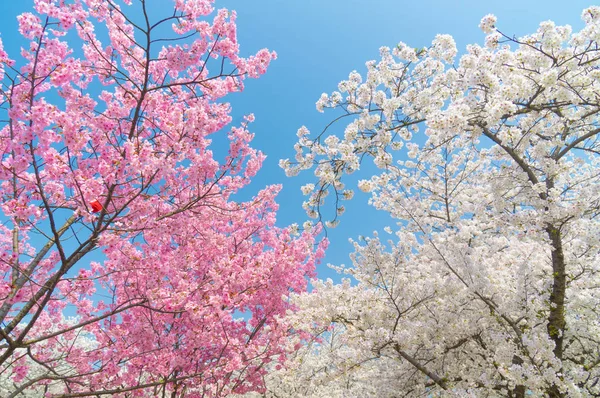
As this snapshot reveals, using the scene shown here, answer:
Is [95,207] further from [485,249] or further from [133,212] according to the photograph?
[485,249]

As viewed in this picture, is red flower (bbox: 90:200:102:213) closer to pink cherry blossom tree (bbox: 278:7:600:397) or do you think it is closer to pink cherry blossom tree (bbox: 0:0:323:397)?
pink cherry blossom tree (bbox: 0:0:323:397)

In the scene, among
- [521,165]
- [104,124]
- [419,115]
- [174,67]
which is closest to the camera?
[104,124]

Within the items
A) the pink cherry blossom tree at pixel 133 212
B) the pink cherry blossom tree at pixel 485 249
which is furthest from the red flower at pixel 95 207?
the pink cherry blossom tree at pixel 485 249

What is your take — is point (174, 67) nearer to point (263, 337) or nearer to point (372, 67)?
point (372, 67)

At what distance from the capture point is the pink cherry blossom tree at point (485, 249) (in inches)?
216

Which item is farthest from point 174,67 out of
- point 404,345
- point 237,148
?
point 404,345

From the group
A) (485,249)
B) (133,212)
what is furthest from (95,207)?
(485,249)

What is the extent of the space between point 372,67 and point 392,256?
4.42m

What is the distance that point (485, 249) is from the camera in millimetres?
7371

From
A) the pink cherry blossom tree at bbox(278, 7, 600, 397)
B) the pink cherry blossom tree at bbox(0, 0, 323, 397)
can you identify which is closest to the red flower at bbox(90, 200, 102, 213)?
the pink cherry blossom tree at bbox(0, 0, 323, 397)

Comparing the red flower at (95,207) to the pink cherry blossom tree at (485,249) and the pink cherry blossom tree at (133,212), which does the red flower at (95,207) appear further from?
the pink cherry blossom tree at (485,249)

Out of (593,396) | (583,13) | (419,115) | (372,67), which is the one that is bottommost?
(593,396)

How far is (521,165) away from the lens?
6.89 m

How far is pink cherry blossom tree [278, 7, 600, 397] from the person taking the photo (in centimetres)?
549
